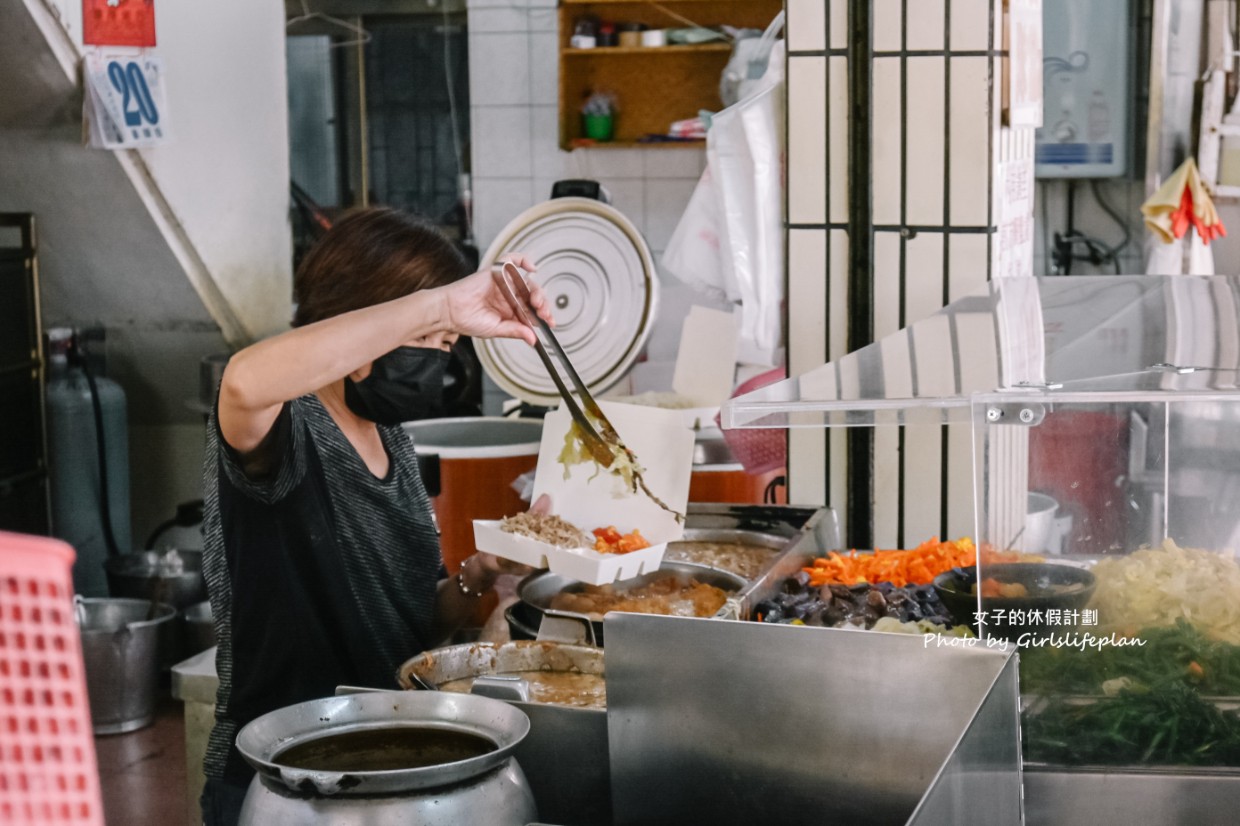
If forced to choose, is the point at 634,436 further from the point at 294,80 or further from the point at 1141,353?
the point at 294,80

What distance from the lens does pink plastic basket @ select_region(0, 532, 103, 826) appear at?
466 mm

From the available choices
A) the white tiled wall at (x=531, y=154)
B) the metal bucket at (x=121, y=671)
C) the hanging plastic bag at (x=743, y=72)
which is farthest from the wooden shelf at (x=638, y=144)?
the metal bucket at (x=121, y=671)

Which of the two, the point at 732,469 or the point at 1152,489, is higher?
the point at 1152,489

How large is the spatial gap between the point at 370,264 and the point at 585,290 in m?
1.84

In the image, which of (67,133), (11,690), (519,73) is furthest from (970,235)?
(519,73)

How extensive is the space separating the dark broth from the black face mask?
0.81m

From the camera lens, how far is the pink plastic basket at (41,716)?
1.53 ft

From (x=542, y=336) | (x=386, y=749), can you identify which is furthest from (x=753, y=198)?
(x=386, y=749)

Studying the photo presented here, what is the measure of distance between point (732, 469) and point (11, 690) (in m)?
3.15

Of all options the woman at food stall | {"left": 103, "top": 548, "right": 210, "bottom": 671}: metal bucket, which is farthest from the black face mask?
{"left": 103, "top": 548, "right": 210, "bottom": 671}: metal bucket

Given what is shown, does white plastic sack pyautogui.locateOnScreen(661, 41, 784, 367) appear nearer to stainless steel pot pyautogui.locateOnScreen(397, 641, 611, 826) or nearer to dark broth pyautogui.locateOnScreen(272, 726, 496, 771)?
stainless steel pot pyautogui.locateOnScreen(397, 641, 611, 826)

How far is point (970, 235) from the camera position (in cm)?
266

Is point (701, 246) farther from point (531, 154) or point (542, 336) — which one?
point (531, 154)

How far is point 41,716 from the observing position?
47cm
